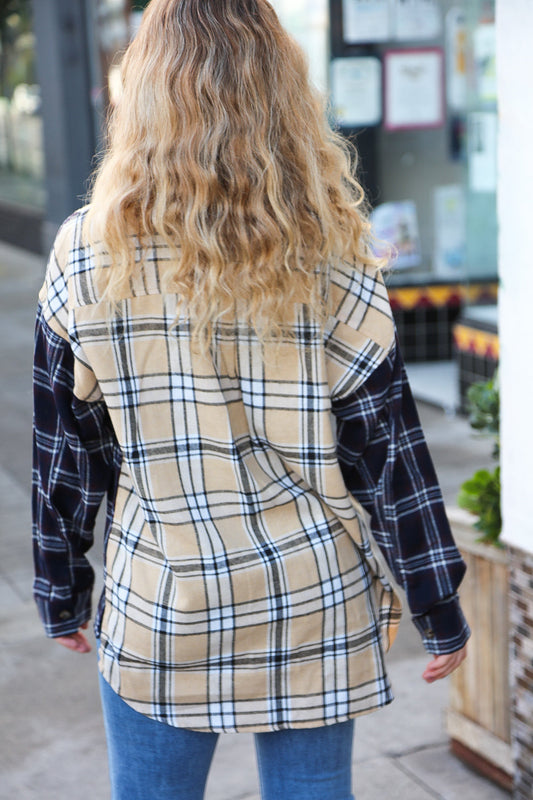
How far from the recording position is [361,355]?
1.64 meters

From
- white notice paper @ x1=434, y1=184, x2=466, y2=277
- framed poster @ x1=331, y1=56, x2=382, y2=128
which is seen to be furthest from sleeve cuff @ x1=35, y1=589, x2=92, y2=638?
white notice paper @ x1=434, y1=184, x2=466, y2=277

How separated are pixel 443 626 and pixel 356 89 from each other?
19.3 feet

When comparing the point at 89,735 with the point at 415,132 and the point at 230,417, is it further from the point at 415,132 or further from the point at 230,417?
the point at 415,132

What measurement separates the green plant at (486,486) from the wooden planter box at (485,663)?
4cm

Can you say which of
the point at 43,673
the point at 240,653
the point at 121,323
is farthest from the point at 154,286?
the point at 43,673

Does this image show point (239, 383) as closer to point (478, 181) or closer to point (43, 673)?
point (43, 673)

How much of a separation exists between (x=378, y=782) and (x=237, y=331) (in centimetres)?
178

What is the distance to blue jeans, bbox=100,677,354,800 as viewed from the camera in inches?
65.3

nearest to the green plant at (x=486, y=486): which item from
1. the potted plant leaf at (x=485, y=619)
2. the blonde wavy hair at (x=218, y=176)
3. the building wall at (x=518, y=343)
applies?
the potted plant leaf at (x=485, y=619)

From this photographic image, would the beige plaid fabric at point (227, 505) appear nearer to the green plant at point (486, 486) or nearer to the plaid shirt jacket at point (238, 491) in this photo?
the plaid shirt jacket at point (238, 491)

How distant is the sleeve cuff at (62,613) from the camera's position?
1846mm

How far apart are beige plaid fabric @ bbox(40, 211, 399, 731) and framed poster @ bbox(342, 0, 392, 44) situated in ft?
19.1

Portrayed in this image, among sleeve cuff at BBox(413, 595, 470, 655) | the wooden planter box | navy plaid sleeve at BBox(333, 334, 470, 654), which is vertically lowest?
the wooden planter box

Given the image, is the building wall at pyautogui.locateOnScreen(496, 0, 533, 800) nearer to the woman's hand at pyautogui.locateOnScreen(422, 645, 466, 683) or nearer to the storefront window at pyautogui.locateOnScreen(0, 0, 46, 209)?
the woman's hand at pyautogui.locateOnScreen(422, 645, 466, 683)
